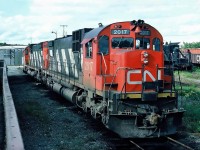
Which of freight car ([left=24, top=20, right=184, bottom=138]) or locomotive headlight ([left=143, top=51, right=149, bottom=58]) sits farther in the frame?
locomotive headlight ([left=143, top=51, right=149, bottom=58])

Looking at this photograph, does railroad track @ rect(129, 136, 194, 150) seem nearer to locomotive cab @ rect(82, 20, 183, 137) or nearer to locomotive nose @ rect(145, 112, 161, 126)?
locomotive cab @ rect(82, 20, 183, 137)

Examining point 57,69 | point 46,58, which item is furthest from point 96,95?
point 46,58

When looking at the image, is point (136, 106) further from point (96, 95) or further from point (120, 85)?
point (96, 95)

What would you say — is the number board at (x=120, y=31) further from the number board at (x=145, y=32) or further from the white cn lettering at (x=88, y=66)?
the white cn lettering at (x=88, y=66)

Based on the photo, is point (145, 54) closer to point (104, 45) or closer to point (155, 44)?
point (155, 44)

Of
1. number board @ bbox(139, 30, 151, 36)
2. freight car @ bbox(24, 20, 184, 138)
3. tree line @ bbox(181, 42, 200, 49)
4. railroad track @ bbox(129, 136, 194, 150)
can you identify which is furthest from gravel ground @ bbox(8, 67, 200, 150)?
tree line @ bbox(181, 42, 200, 49)

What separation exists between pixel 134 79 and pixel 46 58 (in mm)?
14114

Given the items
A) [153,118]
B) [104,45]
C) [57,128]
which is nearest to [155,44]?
[104,45]

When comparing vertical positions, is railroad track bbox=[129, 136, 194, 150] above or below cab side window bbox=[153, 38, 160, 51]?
Answer: below

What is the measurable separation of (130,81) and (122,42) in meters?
1.54

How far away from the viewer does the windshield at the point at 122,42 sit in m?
9.78

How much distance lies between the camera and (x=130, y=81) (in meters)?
8.95

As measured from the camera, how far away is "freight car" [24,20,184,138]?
8.59 m

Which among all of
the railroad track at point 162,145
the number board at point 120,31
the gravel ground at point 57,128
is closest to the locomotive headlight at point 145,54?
the number board at point 120,31
